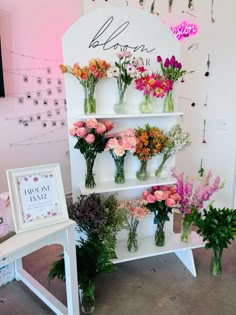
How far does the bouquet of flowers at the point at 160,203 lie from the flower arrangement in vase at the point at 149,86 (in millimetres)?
630

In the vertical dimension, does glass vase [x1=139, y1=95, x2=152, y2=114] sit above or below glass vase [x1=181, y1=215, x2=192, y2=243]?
above

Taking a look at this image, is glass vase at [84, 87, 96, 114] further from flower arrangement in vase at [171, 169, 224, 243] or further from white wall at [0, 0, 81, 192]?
white wall at [0, 0, 81, 192]

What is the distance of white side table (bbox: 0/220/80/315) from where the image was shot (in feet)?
3.99

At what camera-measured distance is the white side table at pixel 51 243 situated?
1.22 metres

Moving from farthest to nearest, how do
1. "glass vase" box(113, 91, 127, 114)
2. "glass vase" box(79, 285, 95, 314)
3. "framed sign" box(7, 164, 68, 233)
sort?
"glass vase" box(113, 91, 127, 114) → "glass vase" box(79, 285, 95, 314) → "framed sign" box(7, 164, 68, 233)

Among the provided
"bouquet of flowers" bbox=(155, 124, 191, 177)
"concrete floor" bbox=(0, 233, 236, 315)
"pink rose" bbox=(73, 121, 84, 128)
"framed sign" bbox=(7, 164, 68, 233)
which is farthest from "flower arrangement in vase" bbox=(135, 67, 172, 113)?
"concrete floor" bbox=(0, 233, 236, 315)

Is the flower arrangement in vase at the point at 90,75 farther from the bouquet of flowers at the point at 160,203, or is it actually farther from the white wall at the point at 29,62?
the white wall at the point at 29,62

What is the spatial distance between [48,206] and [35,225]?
4.4 inches

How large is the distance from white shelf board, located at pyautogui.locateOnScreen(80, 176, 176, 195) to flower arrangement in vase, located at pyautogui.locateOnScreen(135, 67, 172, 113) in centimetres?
54

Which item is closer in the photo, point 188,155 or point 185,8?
point 185,8

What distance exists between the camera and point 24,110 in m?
3.13

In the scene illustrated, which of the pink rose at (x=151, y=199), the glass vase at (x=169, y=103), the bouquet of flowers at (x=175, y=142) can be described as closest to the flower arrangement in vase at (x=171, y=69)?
the glass vase at (x=169, y=103)

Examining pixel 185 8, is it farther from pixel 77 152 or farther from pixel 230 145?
pixel 77 152

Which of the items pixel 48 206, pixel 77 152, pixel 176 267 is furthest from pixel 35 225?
Result: pixel 176 267
